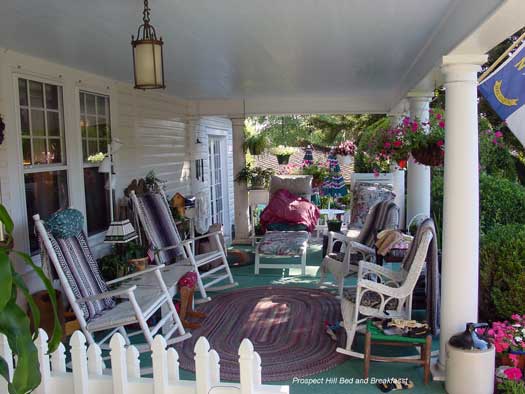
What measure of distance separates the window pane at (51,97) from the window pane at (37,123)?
15 cm

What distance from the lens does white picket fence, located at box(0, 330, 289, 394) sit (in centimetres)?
187

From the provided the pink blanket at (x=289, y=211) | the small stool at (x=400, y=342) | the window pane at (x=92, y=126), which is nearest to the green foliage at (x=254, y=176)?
the pink blanket at (x=289, y=211)

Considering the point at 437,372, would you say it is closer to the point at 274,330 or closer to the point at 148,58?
the point at 274,330

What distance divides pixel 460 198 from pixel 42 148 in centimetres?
330

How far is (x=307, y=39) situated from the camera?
3.71 m

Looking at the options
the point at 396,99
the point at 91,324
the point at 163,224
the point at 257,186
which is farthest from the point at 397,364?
the point at 257,186

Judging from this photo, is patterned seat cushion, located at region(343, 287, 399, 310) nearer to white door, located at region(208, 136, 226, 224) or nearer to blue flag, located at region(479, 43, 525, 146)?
blue flag, located at region(479, 43, 525, 146)

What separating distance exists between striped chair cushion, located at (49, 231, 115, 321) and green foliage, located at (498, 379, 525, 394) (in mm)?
2805

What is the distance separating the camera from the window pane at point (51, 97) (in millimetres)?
4344

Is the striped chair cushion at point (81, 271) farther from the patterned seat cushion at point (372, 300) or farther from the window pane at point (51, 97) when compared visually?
the patterned seat cushion at point (372, 300)

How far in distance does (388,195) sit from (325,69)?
90.4 inches

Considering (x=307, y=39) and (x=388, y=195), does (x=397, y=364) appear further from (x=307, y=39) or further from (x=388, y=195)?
(x=388, y=195)

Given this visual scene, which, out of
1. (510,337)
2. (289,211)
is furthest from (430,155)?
(289,211)

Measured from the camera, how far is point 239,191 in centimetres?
866
